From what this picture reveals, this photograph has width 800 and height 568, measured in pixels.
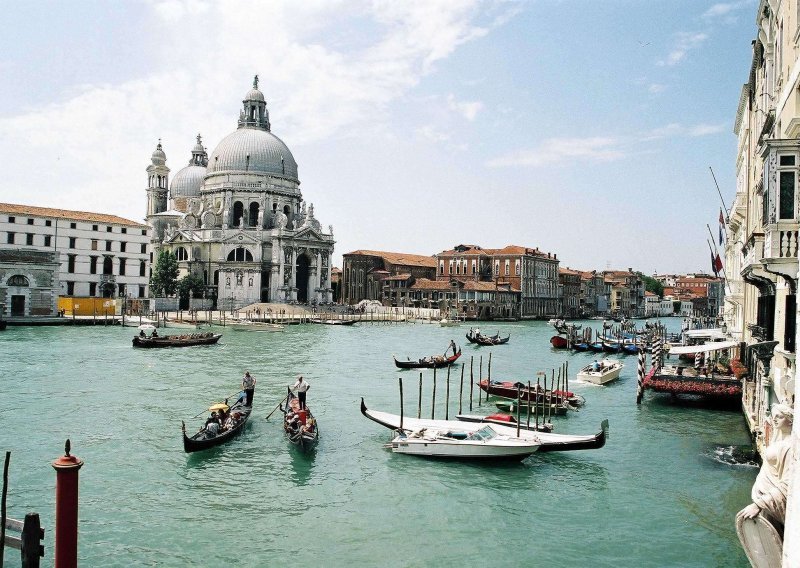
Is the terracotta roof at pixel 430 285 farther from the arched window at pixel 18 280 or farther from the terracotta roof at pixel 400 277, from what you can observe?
the arched window at pixel 18 280

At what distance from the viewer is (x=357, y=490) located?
11.1 meters

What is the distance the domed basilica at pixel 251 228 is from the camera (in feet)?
210

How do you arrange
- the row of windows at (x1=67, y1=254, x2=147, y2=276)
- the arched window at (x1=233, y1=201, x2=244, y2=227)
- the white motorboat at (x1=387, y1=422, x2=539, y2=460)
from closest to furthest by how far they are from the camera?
the white motorboat at (x1=387, y1=422, x2=539, y2=460) < the row of windows at (x1=67, y1=254, x2=147, y2=276) < the arched window at (x1=233, y1=201, x2=244, y2=227)

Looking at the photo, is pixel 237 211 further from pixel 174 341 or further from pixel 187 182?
pixel 174 341

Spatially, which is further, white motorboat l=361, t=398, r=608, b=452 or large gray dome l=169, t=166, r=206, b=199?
large gray dome l=169, t=166, r=206, b=199

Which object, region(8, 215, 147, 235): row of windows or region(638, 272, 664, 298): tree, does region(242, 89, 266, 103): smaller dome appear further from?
region(638, 272, 664, 298): tree

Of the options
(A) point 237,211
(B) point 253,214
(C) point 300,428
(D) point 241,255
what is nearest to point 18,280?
(D) point 241,255

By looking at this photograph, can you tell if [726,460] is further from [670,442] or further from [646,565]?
[646,565]

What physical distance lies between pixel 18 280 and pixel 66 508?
41.5 meters

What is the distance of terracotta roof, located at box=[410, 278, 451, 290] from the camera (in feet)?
234

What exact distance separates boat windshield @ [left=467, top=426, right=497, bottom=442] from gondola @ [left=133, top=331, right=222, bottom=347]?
23501 mm

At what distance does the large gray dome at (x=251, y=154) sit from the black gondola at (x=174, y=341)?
34.9 metres

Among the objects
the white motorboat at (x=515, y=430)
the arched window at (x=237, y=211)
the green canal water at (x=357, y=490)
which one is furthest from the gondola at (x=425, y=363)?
the arched window at (x=237, y=211)

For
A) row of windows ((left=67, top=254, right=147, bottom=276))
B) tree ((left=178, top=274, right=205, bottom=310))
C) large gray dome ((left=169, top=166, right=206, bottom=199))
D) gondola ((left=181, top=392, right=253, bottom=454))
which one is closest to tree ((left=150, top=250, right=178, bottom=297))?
tree ((left=178, top=274, right=205, bottom=310))
